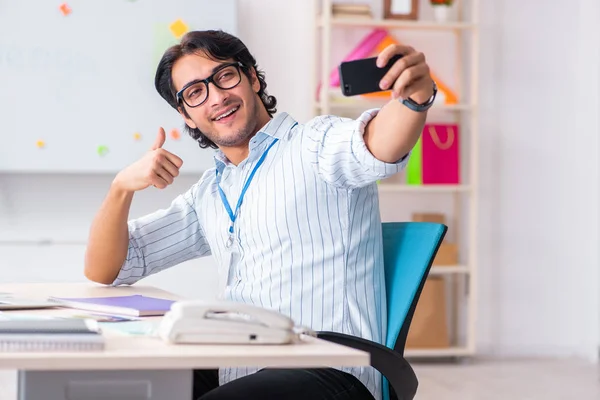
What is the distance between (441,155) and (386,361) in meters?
3.07

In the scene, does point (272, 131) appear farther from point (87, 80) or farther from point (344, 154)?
point (87, 80)

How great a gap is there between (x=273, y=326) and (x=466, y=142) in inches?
143

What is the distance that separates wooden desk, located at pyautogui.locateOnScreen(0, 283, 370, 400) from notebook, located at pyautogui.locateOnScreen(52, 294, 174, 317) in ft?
1.16

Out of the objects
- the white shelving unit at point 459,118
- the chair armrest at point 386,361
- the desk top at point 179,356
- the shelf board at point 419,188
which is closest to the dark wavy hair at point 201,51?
the chair armrest at point 386,361

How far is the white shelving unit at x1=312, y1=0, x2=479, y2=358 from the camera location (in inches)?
170

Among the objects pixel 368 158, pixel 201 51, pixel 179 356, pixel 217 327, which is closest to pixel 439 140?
pixel 201 51

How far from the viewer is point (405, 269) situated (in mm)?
1727

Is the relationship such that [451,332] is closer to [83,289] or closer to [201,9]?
[201,9]

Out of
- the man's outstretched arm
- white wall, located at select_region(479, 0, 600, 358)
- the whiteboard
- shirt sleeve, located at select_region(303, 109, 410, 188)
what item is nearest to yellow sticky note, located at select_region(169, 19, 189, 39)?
the whiteboard

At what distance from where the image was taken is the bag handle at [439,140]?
14.5ft

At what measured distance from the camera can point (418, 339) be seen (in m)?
4.41

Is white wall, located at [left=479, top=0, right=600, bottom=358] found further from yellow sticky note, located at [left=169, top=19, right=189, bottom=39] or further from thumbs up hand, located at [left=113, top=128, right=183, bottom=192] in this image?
thumbs up hand, located at [left=113, top=128, right=183, bottom=192]

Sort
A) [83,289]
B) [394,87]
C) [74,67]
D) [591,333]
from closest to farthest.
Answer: [394,87] → [83,289] → [74,67] → [591,333]

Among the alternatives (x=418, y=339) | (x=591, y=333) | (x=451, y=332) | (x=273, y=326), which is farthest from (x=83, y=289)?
(x=591, y=333)
